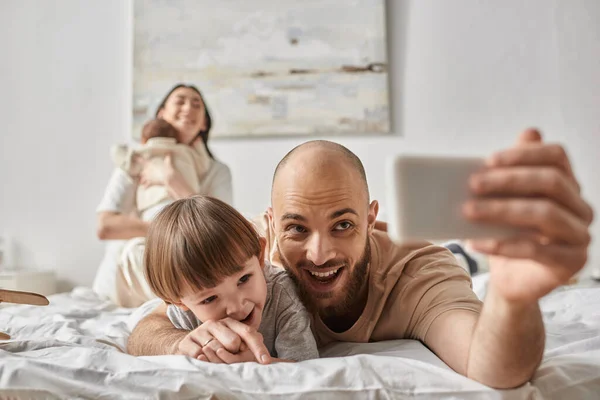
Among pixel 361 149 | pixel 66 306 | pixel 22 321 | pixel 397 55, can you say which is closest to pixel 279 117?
pixel 361 149

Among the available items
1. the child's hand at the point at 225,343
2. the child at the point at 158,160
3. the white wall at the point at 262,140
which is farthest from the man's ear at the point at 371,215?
the white wall at the point at 262,140

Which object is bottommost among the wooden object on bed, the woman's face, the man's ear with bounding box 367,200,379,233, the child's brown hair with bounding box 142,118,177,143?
the wooden object on bed

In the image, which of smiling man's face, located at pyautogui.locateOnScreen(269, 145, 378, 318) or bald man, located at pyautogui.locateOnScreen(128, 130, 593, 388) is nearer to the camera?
bald man, located at pyautogui.locateOnScreen(128, 130, 593, 388)

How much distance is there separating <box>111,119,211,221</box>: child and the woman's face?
0.05 m

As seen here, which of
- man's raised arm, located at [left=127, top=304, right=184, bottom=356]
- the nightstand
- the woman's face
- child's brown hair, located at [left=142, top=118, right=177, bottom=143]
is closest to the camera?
man's raised arm, located at [left=127, top=304, right=184, bottom=356]

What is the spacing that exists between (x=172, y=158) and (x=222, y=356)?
165 centimetres

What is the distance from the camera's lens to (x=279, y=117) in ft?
11.0

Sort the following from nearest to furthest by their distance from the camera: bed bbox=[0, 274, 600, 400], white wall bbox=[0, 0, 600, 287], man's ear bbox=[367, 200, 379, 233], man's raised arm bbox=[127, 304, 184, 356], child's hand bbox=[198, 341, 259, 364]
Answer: bed bbox=[0, 274, 600, 400] → child's hand bbox=[198, 341, 259, 364] → man's raised arm bbox=[127, 304, 184, 356] → man's ear bbox=[367, 200, 379, 233] → white wall bbox=[0, 0, 600, 287]

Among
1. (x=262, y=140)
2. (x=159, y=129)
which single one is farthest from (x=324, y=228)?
(x=262, y=140)

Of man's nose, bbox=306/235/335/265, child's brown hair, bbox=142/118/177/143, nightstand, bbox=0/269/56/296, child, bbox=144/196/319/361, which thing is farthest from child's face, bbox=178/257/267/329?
nightstand, bbox=0/269/56/296

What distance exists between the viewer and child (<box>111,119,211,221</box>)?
2479mm

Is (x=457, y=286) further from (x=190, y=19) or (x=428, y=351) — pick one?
(x=190, y=19)

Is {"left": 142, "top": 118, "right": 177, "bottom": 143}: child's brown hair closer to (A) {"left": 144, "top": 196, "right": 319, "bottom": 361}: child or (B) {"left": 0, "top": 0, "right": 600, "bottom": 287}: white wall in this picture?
(B) {"left": 0, "top": 0, "right": 600, "bottom": 287}: white wall

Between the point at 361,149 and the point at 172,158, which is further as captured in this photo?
the point at 361,149
